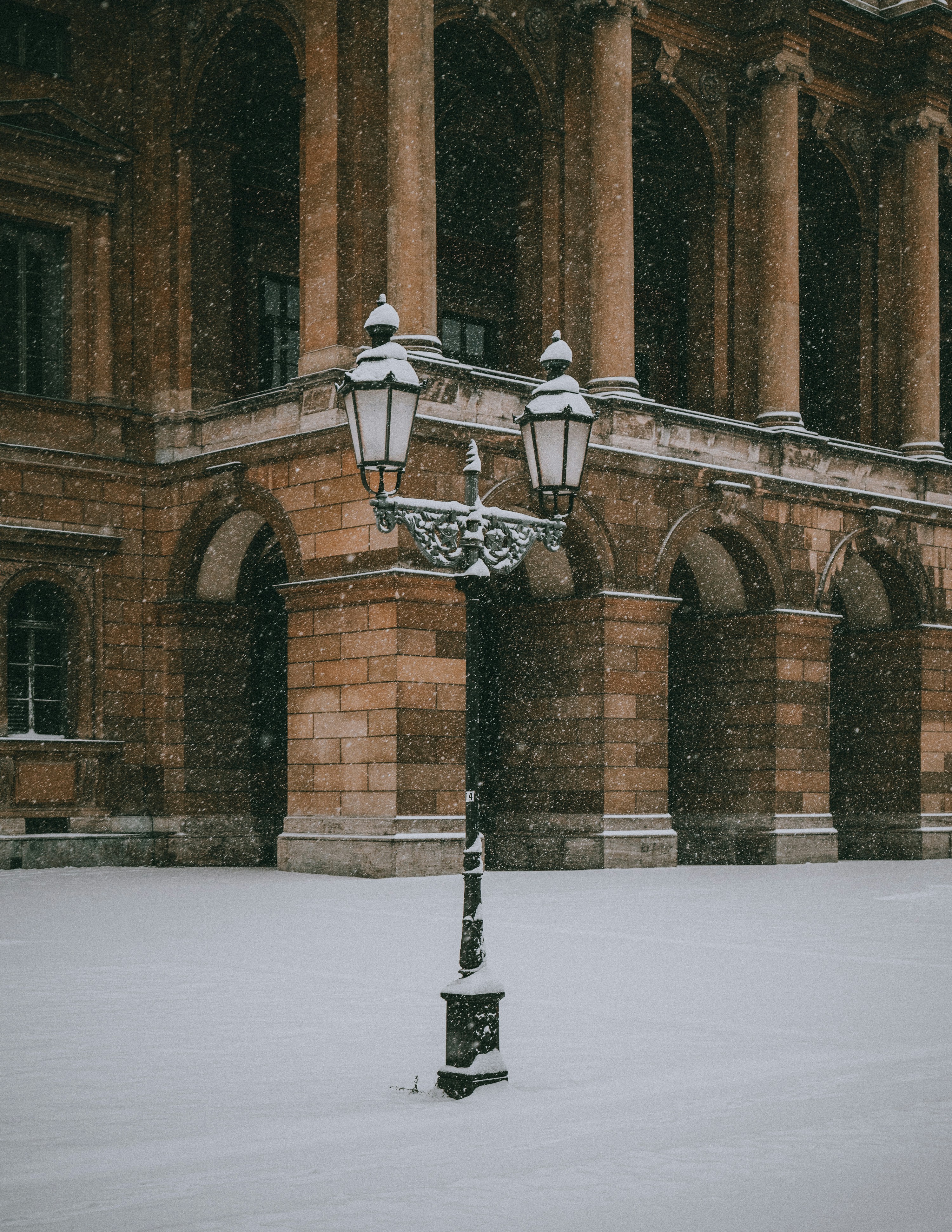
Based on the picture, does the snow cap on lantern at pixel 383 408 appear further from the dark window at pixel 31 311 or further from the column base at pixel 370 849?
the dark window at pixel 31 311

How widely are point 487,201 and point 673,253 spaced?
14.0 feet

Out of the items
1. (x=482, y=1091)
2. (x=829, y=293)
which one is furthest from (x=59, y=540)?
(x=482, y=1091)

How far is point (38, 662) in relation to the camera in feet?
85.2

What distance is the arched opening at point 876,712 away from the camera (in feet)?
103

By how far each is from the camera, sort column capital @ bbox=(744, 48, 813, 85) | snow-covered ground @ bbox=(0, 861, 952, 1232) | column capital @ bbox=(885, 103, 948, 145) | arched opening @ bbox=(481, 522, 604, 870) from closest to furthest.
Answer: snow-covered ground @ bbox=(0, 861, 952, 1232) → arched opening @ bbox=(481, 522, 604, 870) → column capital @ bbox=(744, 48, 813, 85) → column capital @ bbox=(885, 103, 948, 145)

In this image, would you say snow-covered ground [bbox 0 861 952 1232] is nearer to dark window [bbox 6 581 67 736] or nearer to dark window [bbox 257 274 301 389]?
dark window [bbox 6 581 67 736]

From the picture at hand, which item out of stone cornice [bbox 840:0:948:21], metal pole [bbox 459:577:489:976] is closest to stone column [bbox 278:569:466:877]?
metal pole [bbox 459:577:489:976]

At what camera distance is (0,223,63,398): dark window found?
26.1 meters

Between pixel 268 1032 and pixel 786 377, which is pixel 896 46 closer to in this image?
pixel 786 377

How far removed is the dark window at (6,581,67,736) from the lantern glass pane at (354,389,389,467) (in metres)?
16.8

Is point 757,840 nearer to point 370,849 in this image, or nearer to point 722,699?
point 722,699

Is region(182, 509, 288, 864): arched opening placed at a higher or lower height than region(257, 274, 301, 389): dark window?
lower

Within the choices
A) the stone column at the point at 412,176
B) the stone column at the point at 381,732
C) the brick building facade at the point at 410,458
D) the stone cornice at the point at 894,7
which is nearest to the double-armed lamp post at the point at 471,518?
the stone column at the point at 381,732

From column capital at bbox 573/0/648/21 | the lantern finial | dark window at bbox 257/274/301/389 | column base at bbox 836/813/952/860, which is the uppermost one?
column capital at bbox 573/0/648/21
